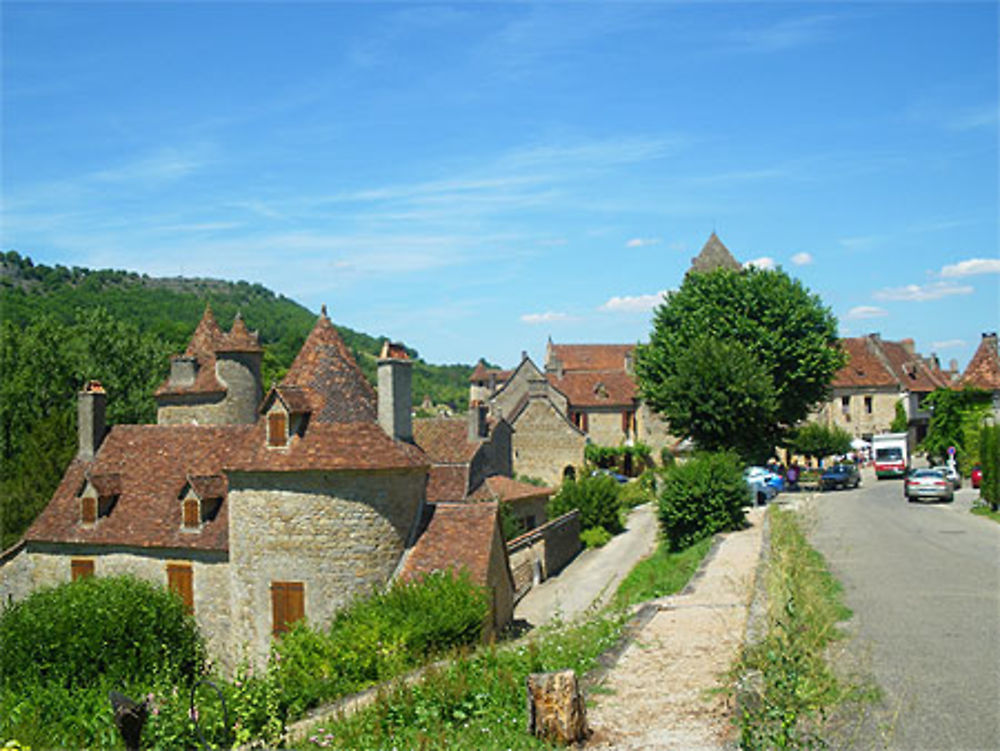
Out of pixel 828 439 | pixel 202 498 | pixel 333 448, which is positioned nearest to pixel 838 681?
pixel 333 448

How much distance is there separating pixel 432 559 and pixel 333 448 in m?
3.15

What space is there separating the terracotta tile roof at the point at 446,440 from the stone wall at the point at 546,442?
15.4m

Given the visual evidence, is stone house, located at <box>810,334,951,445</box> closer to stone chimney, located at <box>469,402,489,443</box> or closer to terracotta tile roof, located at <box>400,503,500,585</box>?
stone chimney, located at <box>469,402,489,443</box>

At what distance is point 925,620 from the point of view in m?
14.5

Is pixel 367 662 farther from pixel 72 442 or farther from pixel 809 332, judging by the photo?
pixel 809 332

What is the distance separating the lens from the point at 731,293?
42375 mm

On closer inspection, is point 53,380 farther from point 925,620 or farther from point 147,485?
point 925,620

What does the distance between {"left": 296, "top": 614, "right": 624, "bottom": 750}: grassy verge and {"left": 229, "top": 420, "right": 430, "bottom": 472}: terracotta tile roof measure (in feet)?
23.6

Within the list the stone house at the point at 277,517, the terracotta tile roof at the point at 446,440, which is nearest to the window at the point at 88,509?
the stone house at the point at 277,517

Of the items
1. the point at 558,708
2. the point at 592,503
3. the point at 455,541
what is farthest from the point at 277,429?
the point at 592,503

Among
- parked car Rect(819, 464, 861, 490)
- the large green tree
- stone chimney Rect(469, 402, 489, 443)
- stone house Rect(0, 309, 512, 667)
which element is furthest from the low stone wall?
parked car Rect(819, 464, 861, 490)

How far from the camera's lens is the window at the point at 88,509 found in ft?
79.0

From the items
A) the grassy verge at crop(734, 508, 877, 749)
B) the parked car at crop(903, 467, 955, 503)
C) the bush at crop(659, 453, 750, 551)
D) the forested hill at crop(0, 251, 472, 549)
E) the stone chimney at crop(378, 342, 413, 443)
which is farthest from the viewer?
the forested hill at crop(0, 251, 472, 549)

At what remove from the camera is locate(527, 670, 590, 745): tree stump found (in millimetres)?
9367
